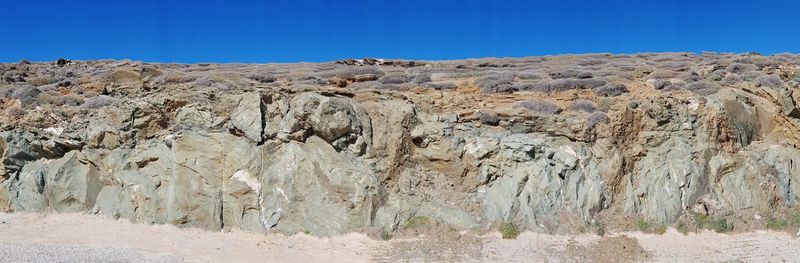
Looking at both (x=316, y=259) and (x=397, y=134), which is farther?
(x=397, y=134)

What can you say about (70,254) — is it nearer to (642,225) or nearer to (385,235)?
(385,235)

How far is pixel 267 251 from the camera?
47.6ft

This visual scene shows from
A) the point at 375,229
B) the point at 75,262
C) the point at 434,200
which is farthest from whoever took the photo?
Result: the point at 434,200

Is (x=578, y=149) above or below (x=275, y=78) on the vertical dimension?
below

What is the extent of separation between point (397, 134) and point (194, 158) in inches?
253

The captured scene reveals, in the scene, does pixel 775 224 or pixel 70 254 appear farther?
pixel 775 224

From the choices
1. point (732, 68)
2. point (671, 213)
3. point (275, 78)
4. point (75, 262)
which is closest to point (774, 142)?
point (671, 213)

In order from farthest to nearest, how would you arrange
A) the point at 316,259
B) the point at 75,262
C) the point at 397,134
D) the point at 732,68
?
the point at 732,68
the point at 397,134
the point at 316,259
the point at 75,262

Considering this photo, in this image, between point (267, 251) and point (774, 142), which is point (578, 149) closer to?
point (774, 142)

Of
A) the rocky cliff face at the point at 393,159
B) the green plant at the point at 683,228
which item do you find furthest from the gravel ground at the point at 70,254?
the green plant at the point at 683,228

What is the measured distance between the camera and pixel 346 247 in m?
14.8

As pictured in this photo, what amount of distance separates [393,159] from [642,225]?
7.69m

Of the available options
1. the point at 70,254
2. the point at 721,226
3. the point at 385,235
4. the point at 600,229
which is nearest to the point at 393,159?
the point at 385,235

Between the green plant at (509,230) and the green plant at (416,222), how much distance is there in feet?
6.96
